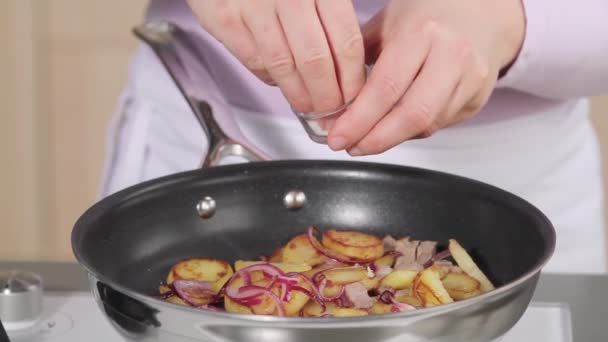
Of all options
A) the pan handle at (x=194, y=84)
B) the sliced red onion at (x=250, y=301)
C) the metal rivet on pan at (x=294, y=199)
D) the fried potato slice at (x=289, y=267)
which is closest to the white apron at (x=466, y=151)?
the pan handle at (x=194, y=84)

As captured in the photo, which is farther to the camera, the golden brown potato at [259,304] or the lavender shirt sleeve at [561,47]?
the lavender shirt sleeve at [561,47]

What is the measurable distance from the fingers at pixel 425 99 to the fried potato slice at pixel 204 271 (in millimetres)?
149

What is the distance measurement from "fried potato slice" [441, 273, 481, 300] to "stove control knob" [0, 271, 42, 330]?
324 mm

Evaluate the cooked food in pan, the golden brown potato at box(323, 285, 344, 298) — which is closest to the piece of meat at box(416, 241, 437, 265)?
the cooked food in pan

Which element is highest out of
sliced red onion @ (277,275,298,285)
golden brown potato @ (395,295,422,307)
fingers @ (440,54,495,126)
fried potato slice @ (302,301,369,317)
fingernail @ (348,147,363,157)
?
fingers @ (440,54,495,126)

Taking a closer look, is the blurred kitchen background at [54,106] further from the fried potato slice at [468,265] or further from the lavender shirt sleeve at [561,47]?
the fried potato slice at [468,265]

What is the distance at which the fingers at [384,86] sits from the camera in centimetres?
79

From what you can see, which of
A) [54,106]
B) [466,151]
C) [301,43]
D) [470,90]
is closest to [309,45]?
[301,43]

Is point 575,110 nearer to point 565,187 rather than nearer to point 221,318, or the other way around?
point 565,187

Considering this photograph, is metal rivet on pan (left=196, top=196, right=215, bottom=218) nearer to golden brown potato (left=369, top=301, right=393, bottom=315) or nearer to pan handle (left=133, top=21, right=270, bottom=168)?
pan handle (left=133, top=21, right=270, bottom=168)

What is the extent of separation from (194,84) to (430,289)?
394 millimetres

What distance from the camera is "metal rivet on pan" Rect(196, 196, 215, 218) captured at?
0.90 metres

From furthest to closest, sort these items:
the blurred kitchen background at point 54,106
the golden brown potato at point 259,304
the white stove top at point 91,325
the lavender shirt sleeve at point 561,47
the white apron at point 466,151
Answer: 1. the blurred kitchen background at point 54,106
2. the white apron at point 466,151
3. the lavender shirt sleeve at point 561,47
4. the white stove top at point 91,325
5. the golden brown potato at point 259,304

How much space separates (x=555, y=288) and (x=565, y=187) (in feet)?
0.90
